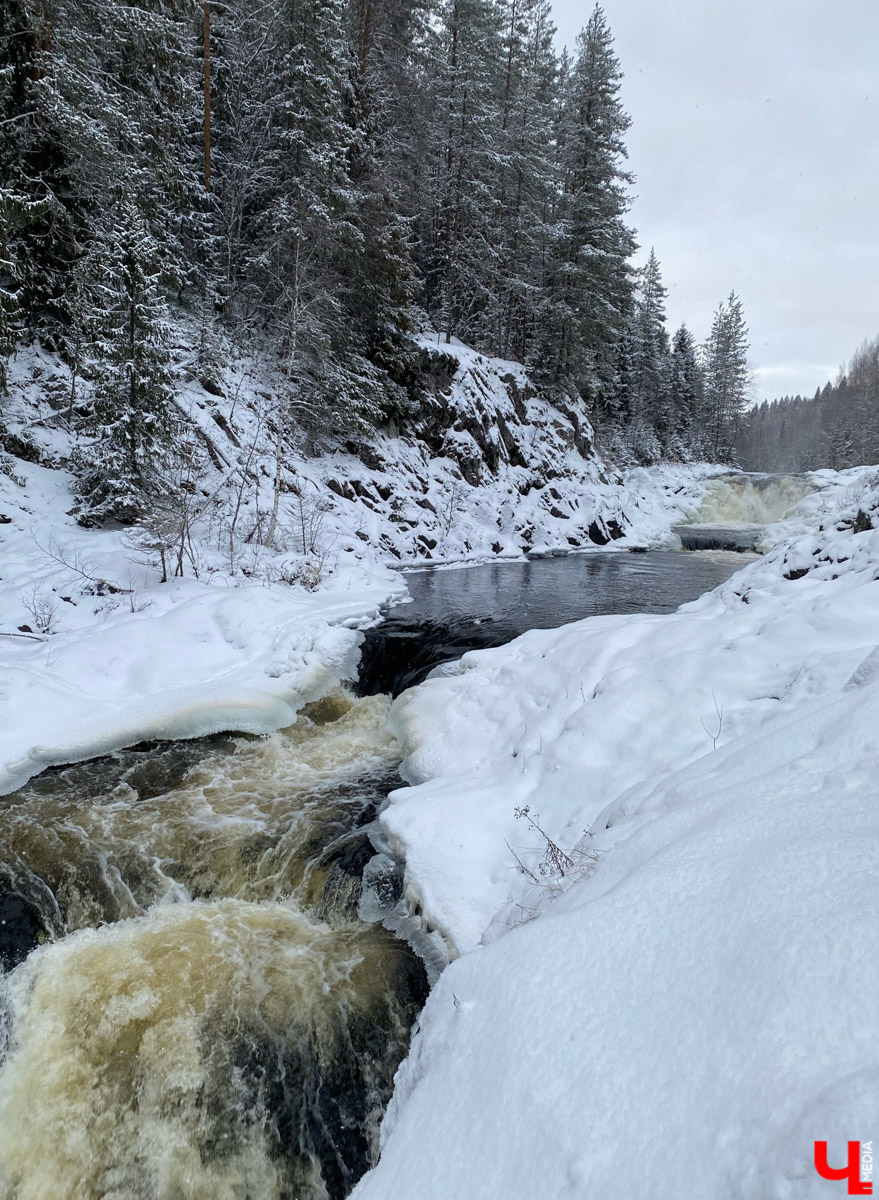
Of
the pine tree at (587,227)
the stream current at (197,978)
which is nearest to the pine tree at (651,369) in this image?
the pine tree at (587,227)

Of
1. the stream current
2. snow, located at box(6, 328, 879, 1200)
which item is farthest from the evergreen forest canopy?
the stream current

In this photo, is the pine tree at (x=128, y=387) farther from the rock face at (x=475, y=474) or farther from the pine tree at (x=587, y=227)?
the pine tree at (x=587, y=227)

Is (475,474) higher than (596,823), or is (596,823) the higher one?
(475,474)

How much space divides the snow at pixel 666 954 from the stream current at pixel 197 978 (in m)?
0.82

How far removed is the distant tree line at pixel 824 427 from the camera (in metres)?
55.4

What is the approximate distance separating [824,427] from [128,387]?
277ft

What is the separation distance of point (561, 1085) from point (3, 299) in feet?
46.5

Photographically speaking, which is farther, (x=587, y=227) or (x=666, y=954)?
(x=587, y=227)

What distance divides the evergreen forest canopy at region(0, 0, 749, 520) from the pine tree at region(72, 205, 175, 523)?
51mm

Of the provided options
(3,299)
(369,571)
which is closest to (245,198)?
(3,299)

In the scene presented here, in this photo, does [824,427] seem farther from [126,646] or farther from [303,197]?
[126,646]

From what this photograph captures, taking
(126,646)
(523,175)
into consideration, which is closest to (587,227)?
(523,175)

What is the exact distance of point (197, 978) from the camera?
11.9ft

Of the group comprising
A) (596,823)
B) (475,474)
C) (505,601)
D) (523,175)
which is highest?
(523,175)
